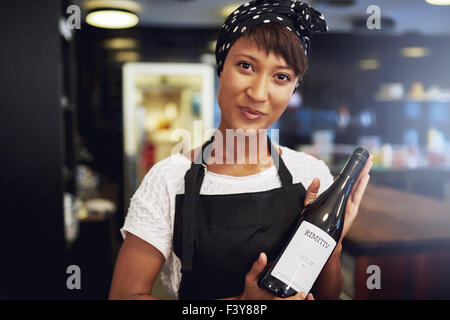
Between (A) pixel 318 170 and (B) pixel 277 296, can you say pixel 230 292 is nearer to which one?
(B) pixel 277 296

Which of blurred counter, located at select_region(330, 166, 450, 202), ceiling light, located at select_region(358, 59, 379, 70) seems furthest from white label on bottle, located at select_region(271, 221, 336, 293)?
ceiling light, located at select_region(358, 59, 379, 70)

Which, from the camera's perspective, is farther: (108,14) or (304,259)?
(108,14)

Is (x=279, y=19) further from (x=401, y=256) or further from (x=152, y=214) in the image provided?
(x=401, y=256)

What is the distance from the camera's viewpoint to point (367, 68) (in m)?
3.73

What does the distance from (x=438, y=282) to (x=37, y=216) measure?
5.64 feet

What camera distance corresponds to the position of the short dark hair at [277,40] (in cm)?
61

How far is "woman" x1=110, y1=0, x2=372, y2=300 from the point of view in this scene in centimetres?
62

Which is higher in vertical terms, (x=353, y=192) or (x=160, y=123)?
(x=160, y=123)

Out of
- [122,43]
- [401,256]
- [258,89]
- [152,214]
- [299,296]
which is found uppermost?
[122,43]

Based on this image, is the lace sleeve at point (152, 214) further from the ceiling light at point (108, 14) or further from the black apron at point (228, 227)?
the ceiling light at point (108, 14)

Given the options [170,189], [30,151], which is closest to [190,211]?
[170,189]

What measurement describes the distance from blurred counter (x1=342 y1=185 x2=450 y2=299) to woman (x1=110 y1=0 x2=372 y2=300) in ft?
0.95

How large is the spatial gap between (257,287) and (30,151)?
149 centimetres

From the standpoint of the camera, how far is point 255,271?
0.62 metres
